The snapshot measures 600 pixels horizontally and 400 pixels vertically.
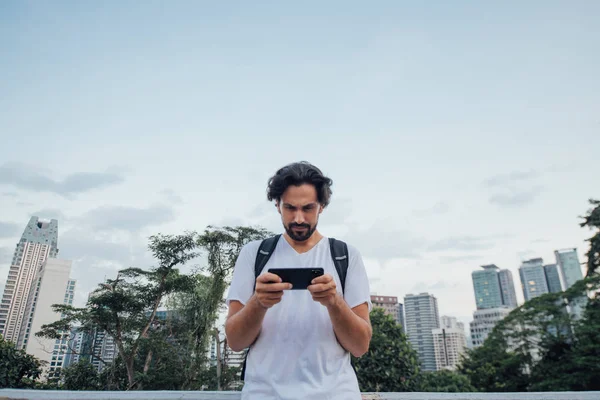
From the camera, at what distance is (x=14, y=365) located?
9.48m

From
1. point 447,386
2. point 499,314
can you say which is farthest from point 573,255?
point 447,386

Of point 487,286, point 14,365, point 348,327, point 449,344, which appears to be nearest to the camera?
point 348,327

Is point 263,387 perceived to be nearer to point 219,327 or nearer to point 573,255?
point 219,327

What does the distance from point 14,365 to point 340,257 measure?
11.9 meters

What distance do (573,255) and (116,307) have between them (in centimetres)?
15529

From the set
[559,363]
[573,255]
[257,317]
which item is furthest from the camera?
[573,255]

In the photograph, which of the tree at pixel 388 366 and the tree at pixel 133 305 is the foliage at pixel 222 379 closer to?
the tree at pixel 133 305

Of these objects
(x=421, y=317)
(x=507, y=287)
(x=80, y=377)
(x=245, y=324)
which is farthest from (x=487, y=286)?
(x=245, y=324)

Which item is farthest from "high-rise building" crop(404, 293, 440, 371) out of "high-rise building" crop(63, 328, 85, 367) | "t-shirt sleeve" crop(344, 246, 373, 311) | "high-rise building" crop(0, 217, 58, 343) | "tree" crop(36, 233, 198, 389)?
"t-shirt sleeve" crop(344, 246, 373, 311)

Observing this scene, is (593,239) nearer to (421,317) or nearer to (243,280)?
(243,280)

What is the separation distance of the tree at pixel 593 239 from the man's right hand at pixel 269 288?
19.9m

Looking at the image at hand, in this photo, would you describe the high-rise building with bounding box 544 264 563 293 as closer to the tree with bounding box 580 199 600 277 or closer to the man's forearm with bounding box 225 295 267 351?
the tree with bounding box 580 199 600 277

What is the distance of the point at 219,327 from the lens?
15.9 m

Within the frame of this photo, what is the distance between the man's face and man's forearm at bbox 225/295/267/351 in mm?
350
